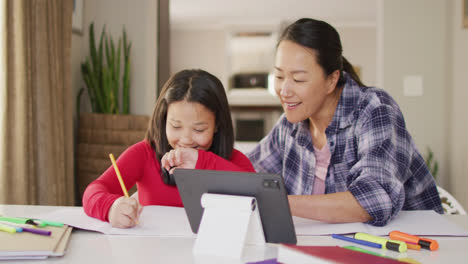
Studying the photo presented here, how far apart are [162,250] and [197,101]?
0.54 metres

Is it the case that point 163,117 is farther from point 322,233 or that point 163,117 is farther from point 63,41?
point 63,41

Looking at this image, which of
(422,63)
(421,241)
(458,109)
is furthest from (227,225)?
→ (422,63)

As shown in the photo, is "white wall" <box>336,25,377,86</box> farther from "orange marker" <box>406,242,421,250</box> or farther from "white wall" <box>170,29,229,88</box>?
"orange marker" <box>406,242,421,250</box>

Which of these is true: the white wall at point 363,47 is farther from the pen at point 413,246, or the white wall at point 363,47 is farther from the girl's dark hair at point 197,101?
the pen at point 413,246

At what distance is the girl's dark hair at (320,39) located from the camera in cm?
135

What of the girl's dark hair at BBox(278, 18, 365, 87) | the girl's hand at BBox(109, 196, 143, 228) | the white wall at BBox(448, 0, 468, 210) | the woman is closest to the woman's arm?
the woman

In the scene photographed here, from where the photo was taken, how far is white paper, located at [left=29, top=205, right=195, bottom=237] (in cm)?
93

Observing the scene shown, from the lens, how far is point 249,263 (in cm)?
73

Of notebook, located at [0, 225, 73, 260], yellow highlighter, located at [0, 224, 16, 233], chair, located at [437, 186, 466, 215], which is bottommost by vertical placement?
chair, located at [437, 186, 466, 215]

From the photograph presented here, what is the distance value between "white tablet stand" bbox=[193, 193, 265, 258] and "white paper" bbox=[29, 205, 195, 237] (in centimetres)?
12

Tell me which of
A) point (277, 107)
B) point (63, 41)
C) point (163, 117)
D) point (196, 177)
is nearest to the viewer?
point (196, 177)

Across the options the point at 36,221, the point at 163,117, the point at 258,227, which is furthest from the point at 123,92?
the point at 258,227

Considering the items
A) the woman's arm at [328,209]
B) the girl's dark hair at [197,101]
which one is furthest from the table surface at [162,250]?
the girl's dark hair at [197,101]

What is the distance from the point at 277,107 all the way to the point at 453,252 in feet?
26.8
